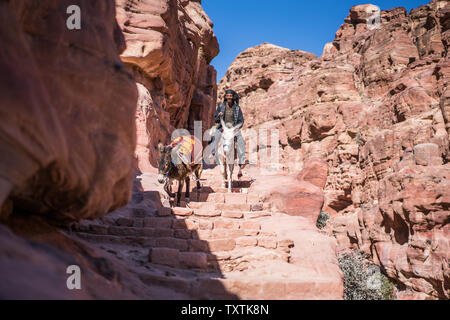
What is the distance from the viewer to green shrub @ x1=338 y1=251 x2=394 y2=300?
14.2m

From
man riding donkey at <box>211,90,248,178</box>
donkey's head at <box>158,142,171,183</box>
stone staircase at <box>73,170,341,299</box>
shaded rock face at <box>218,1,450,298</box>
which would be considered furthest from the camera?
shaded rock face at <box>218,1,450,298</box>

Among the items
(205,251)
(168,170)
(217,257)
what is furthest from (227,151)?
(217,257)

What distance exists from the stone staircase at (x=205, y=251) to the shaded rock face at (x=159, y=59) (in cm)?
559

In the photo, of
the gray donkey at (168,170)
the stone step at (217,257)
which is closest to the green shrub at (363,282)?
the gray donkey at (168,170)

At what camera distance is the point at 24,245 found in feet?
7.74

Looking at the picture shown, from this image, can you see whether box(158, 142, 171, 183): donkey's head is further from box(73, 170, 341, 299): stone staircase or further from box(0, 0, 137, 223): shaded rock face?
box(0, 0, 137, 223): shaded rock face

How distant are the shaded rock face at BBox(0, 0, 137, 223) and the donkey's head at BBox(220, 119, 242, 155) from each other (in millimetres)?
6428

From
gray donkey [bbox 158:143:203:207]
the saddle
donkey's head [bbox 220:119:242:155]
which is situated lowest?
gray donkey [bbox 158:143:203:207]

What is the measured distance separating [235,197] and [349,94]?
76.6ft

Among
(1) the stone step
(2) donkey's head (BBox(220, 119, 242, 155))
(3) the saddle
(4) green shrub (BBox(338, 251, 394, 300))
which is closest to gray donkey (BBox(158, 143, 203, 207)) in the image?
(3) the saddle

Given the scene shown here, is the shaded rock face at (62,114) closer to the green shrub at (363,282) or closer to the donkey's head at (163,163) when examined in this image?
the donkey's head at (163,163)

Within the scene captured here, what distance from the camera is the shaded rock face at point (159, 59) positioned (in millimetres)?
12070

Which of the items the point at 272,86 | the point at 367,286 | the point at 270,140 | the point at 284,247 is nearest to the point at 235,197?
the point at 284,247

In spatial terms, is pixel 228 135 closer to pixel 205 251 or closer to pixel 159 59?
pixel 205 251
